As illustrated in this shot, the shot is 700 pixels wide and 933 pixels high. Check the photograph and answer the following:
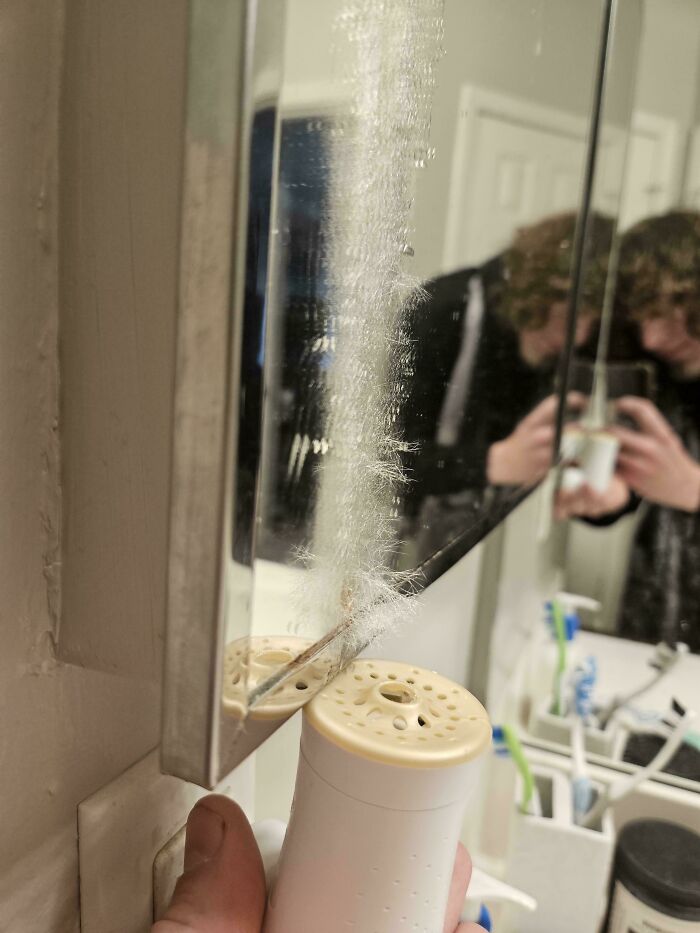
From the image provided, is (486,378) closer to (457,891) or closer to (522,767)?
(457,891)

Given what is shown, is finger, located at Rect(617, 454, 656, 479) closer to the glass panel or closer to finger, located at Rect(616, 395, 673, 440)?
finger, located at Rect(616, 395, 673, 440)

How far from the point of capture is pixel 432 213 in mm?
309

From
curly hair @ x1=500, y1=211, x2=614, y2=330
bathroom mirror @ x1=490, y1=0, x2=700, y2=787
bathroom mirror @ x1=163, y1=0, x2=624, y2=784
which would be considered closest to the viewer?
bathroom mirror @ x1=163, y1=0, x2=624, y2=784

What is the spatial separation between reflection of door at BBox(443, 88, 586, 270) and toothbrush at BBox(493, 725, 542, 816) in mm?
492

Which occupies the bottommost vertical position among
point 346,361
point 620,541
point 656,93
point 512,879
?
point 512,879

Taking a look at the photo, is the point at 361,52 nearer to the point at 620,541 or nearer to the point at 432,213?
the point at 432,213

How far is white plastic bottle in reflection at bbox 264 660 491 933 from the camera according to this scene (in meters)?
0.22

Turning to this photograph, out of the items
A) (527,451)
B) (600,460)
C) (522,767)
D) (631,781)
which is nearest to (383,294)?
(527,451)

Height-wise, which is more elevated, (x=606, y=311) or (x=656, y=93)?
(x=656, y=93)

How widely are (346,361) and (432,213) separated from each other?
11 centimetres

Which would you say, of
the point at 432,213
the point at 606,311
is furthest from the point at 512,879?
the point at 606,311

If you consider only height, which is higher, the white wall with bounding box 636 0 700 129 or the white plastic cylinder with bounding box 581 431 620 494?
the white wall with bounding box 636 0 700 129

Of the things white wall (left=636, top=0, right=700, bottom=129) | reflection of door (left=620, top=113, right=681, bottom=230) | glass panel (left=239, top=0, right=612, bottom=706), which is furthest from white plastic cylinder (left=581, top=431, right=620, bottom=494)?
glass panel (left=239, top=0, right=612, bottom=706)

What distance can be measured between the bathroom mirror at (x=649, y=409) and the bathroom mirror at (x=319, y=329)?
798mm
